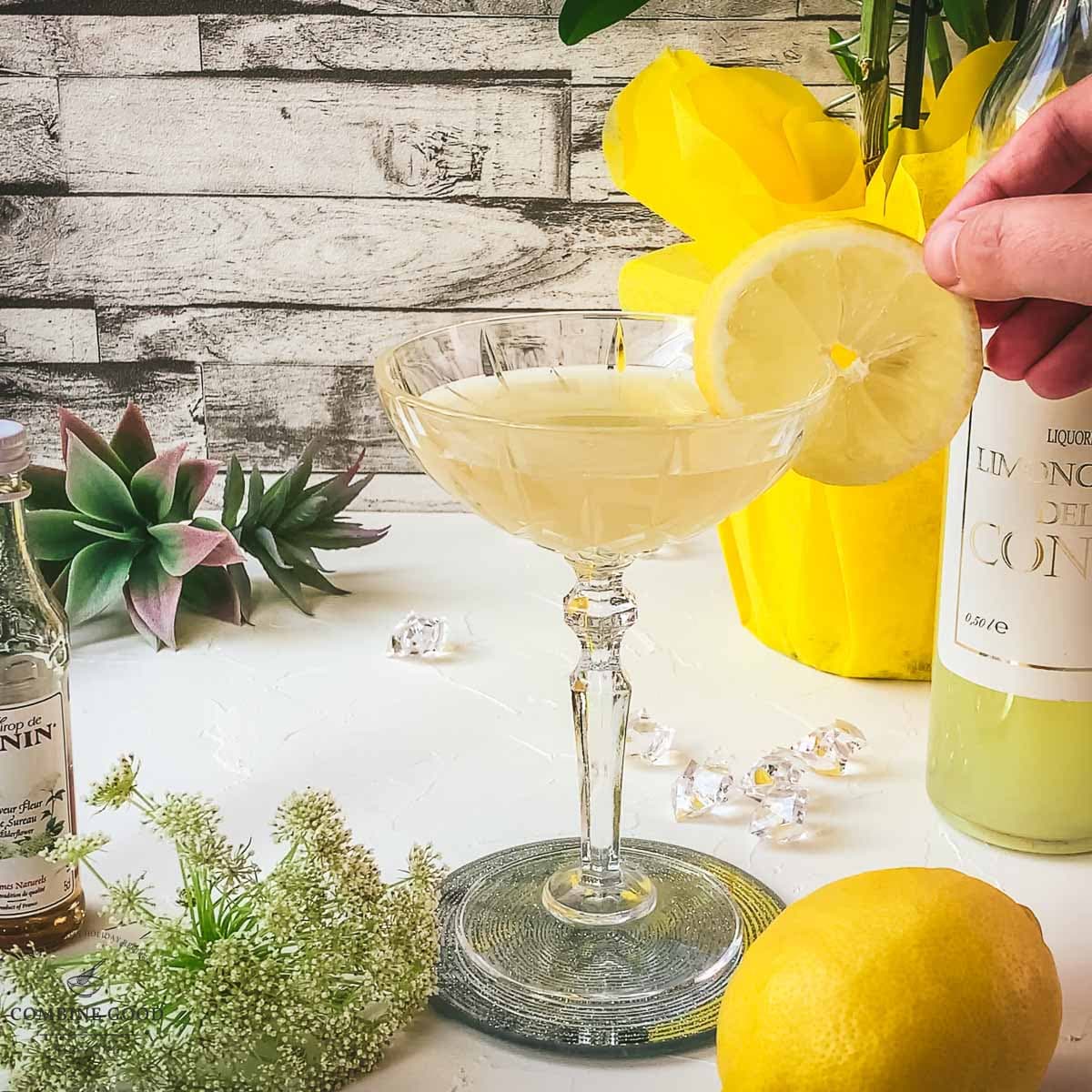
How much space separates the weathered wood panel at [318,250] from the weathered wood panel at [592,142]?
0.01 metres

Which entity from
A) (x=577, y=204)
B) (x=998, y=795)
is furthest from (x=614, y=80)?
(x=998, y=795)

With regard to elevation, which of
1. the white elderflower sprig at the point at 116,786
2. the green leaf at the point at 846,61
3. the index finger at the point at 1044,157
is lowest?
the white elderflower sprig at the point at 116,786

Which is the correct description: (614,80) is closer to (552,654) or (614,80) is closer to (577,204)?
(577,204)

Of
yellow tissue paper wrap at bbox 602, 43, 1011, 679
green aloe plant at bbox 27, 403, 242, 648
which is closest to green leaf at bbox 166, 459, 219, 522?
green aloe plant at bbox 27, 403, 242, 648

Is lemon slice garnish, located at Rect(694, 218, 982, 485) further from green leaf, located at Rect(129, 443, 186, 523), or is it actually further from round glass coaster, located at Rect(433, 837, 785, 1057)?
green leaf, located at Rect(129, 443, 186, 523)

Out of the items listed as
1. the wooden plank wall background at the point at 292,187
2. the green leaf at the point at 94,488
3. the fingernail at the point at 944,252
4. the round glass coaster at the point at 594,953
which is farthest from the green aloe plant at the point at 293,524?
the fingernail at the point at 944,252

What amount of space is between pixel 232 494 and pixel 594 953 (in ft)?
1.90

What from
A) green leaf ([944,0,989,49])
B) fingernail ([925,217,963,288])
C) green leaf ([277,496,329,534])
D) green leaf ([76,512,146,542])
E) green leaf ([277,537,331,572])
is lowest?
green leaf ([277,537,331,572])

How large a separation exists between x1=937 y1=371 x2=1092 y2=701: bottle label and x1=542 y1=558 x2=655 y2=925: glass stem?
0.66ft

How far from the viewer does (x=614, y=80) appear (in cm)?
127

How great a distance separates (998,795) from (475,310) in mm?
729

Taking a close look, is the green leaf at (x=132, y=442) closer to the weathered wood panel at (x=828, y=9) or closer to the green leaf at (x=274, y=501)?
the green leaf at (x=274, y=501)

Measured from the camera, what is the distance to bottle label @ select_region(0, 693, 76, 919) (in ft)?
2.28

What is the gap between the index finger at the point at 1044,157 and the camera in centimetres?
71
